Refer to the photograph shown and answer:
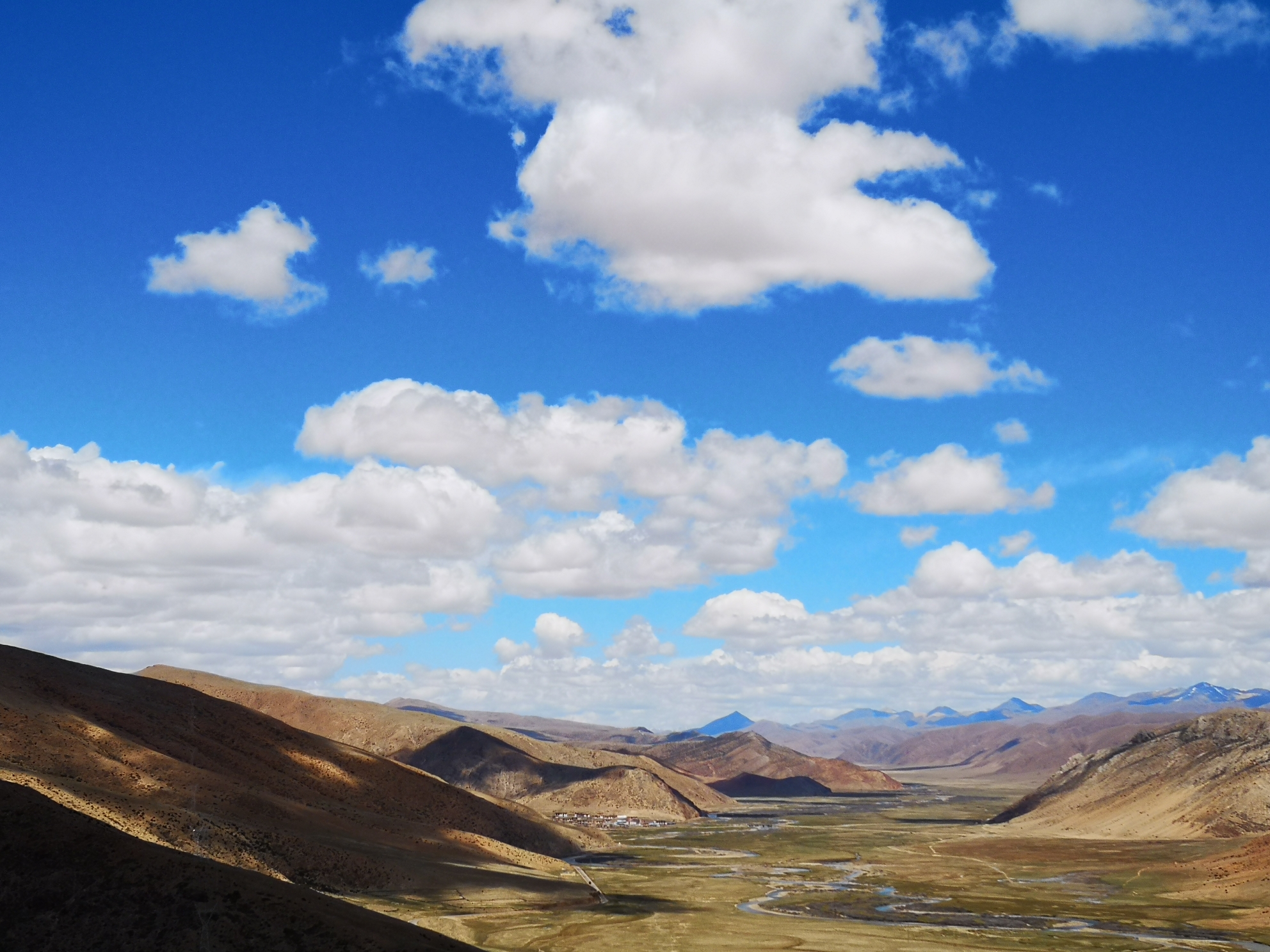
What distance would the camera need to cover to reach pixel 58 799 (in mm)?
81250

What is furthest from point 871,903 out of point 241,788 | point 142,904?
point 142,904

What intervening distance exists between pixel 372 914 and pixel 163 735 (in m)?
76.6

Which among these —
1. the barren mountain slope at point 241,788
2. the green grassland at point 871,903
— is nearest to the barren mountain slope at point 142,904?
the green grassland at point 871,903

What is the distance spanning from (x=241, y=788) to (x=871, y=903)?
60482 mm

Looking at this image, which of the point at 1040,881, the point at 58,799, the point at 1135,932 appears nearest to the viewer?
the point at 58,799

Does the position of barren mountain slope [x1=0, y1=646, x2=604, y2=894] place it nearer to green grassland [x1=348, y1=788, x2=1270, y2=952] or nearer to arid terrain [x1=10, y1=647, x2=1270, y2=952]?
arid terrain [x1=10, y1=647, x2=1270, y2=952]

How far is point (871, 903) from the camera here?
359 ft

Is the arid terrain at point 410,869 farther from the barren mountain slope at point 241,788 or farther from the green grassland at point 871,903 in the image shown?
the green grassland at point 871,903

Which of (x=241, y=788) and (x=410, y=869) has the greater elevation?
(x=241, y=788)

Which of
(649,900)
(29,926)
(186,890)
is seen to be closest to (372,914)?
(186,890)

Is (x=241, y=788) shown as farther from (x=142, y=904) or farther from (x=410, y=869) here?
(x=142, y=904)

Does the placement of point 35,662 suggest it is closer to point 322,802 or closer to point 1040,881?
point 322,802

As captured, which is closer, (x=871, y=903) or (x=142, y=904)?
(x=142, y=904)

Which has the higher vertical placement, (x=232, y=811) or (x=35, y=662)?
(x=35, y=662)
